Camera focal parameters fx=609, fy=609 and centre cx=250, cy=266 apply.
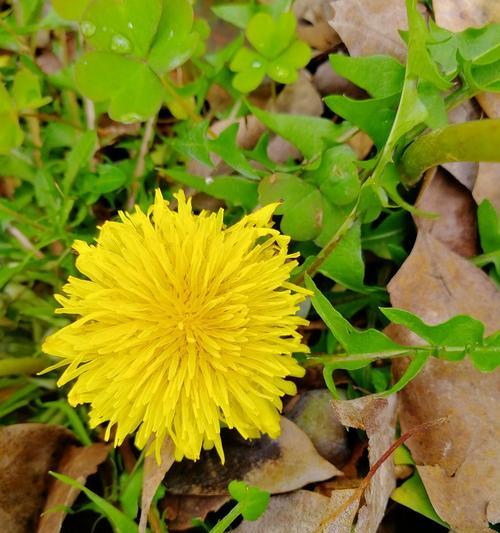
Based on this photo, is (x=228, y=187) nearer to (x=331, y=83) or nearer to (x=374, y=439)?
(x=331, y=83)

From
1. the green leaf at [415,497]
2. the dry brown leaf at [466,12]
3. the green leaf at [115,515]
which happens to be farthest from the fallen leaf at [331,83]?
the green leaf at [115,515]

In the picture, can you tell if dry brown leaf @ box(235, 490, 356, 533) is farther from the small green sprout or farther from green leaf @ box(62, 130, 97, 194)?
green leaf @ box(62, 130, 97, 194)

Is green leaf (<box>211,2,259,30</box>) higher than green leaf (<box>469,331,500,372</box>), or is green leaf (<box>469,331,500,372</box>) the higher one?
green leaf (<box>211,2,259,30</box>)

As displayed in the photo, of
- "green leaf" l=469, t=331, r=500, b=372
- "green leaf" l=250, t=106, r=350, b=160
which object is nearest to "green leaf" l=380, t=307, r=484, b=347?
"green leaf" l=469, t=331, r=500, b=372

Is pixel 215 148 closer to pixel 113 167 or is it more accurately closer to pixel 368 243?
pixel 113 167

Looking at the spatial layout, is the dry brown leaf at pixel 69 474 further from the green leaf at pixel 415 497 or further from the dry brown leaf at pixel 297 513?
the green leaf at pixel 415 497

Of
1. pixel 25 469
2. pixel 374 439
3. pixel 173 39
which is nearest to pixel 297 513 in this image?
pixel 374 439
